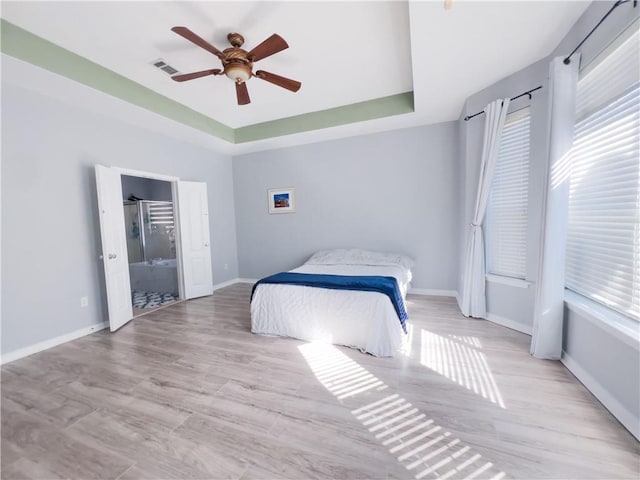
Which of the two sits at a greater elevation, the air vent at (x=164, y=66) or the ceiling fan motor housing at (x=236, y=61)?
the air vent at (x=164, y=66)

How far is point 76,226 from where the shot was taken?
293 cm

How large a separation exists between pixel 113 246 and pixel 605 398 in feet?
15.3

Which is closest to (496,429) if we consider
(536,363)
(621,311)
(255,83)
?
(536,363)

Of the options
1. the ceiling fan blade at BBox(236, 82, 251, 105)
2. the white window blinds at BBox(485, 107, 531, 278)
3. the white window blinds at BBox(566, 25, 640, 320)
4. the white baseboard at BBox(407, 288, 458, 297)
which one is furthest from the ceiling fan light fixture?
the white baseboard at BBox(407, 288, 458, 297)

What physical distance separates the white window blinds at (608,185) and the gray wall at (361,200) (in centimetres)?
182

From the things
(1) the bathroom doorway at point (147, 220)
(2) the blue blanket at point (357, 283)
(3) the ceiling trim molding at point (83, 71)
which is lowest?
(2) the blue blanket at point (357, 283)

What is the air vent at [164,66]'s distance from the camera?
8.48 ft

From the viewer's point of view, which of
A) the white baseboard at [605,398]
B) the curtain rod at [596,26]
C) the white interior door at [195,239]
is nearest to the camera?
the white baseboard at [605,398]

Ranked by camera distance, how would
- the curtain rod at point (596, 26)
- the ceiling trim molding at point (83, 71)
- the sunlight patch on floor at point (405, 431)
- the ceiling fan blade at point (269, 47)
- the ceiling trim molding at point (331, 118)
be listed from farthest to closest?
the ceiling trim molding at point (331, 118) < the ceiling trim molding at point (83, 71) < the ceiling fan blade at point (269, 47) < the curtain rod at point (596, 26) < the sunlight patch on floor at point (405, 431)

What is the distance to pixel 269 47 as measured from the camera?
6.61 ft

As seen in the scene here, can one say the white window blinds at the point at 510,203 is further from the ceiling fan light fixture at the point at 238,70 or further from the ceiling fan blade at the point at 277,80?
the ceiling fan light fixture at the point at 238,70

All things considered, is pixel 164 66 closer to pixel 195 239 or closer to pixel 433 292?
pixel 195 239

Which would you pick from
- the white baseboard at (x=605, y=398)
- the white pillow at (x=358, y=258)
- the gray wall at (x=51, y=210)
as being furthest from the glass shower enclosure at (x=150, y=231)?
the white baseboard at (x=605, y=398)

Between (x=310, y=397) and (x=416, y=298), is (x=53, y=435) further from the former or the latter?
(x=416, y=298)
